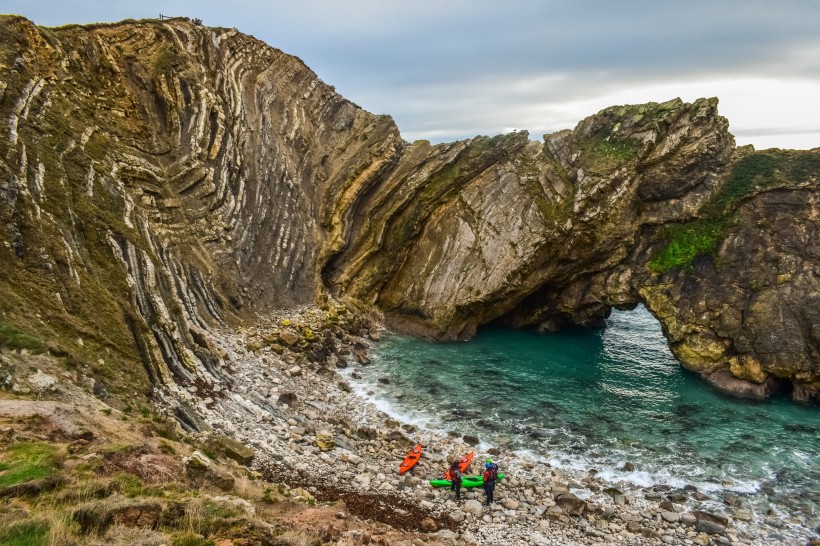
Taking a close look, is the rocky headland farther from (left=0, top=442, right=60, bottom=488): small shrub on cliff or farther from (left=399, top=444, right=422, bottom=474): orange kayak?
(left=0, top=442, right=60, bottom=488): small shrub on cliff

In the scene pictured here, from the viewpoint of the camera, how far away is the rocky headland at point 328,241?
70.0 ft

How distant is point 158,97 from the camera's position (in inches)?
1634

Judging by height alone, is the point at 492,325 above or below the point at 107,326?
below

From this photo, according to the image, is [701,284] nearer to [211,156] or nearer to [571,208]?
[571,208]

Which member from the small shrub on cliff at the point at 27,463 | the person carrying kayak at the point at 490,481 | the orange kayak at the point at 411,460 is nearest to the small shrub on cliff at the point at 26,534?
the small shrub on cliff at the point at 27,463

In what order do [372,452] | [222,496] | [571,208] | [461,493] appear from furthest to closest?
[571,208] < [372,452] < [461,493] < [222,496]

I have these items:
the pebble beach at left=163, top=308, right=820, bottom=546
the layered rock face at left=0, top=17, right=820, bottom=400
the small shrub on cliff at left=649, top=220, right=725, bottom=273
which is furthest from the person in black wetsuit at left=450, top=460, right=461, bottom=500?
the small shrub on cliff at left=649, top=220, right=725, bottom=273

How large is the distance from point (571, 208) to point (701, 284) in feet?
36.5

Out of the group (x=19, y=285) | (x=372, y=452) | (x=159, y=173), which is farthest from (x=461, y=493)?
(x=159, y=173)

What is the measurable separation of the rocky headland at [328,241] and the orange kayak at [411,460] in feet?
2.86

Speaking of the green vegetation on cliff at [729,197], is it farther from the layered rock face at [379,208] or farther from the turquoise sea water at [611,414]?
the turquoise sea water at [611,414]

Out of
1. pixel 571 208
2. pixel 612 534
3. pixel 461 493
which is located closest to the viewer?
pixel 612 534

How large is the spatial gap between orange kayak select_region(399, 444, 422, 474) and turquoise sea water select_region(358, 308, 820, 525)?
3.69 m

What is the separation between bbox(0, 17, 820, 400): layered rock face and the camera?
29.7 m
